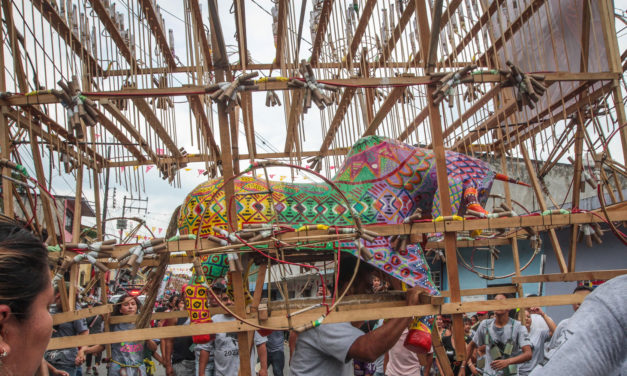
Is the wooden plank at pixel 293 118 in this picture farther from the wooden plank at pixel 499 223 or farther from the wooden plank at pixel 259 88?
the wooden plank at pixel 499 223

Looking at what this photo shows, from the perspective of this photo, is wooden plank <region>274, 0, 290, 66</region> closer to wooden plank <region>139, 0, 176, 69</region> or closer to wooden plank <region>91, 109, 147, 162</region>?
wooden plank <region>139, 0, 176, 69</region>

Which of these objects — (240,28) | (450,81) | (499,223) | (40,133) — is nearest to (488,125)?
(450,81)

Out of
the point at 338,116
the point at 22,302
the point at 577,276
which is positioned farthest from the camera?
the point at 338,116

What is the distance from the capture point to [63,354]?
4.85m

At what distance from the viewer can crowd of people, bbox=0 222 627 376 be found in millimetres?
905

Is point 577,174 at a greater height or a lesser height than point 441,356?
greater

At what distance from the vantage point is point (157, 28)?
4.39 m

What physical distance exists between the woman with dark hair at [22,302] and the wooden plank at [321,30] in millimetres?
3844

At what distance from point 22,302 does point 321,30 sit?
4373 millimetres

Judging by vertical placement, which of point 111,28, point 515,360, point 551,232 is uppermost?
point 111,28

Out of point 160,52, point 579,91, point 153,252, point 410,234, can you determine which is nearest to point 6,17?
point 153,252

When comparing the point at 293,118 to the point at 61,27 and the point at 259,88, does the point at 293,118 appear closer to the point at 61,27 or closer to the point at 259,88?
the point at 259,88

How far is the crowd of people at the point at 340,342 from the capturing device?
2.97 feet

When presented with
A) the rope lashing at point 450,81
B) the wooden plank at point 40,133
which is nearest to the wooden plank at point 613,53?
the rope lashing at point 450,81
